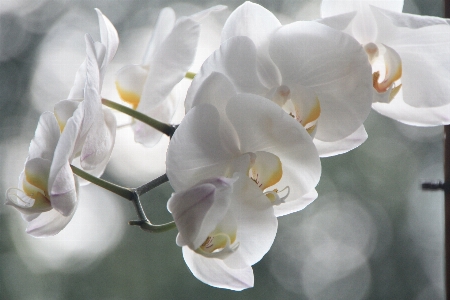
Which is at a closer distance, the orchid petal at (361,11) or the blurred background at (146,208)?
the orchid petal at (361,11)

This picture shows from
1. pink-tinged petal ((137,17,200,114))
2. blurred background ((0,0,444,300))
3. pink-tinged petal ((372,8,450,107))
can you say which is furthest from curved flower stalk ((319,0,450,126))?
blurred background ((0,0,444,300))

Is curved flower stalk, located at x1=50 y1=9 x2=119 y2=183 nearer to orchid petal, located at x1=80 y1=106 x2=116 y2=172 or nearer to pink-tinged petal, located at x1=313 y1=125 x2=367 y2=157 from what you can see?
orchid petal, located at x1=80 y1=106 x2=116 y2=172

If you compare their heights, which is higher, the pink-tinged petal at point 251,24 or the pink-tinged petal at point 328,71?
the pink-tinged petal at point 251,24

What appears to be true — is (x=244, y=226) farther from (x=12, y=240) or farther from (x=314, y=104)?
(x=12, y=240)

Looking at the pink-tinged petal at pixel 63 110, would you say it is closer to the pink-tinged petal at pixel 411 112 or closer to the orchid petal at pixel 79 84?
the orchid petal at pixel 79 84

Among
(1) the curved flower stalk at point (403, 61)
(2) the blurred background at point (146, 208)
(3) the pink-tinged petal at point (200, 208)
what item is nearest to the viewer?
(3) the pink-tinged petal at point (200, 208)

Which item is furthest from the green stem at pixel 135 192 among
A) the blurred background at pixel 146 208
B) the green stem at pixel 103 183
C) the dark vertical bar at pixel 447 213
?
the blurred background at pixel 146 208

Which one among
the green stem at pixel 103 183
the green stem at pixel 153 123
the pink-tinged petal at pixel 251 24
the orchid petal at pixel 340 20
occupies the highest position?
the pink-tinged petal at pixel 251 24
